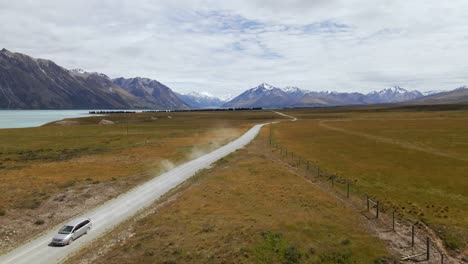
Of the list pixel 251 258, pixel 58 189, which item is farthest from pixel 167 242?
pixel 58 189

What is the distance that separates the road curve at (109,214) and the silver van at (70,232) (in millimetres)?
491

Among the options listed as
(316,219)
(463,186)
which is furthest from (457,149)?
(316,219)

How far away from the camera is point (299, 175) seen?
6456 cm

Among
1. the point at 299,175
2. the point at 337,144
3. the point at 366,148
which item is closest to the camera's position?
the point at 299,175

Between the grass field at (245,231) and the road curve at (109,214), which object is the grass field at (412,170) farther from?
the road curve at (109,214)

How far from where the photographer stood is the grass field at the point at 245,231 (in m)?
32.1

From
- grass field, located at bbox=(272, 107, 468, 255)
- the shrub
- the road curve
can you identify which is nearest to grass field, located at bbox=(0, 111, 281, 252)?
the shrub

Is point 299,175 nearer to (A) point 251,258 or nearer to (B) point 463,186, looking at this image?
(B) point 463,186

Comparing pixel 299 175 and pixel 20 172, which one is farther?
pixel 20 172

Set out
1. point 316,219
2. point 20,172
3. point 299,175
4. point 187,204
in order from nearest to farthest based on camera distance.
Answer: point 316,219, point 187,204, point 299,175, point 20,172

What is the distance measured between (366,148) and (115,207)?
2705 inches

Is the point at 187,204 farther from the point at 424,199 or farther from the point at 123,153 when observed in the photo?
the point at 123,153

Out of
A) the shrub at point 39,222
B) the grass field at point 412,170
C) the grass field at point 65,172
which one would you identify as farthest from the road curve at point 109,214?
the grass field at point 412,170

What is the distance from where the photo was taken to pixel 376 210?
4338 centimetres
